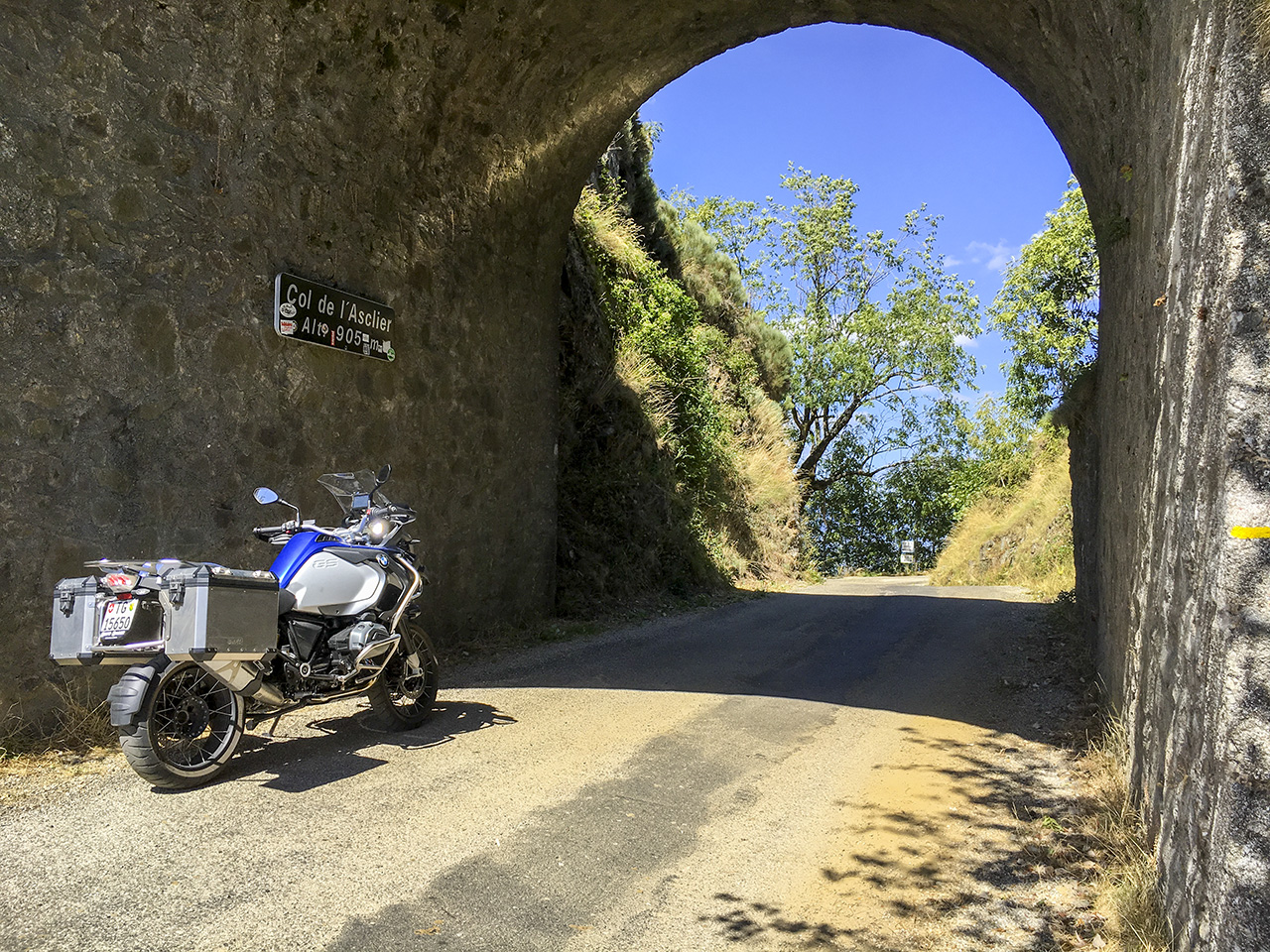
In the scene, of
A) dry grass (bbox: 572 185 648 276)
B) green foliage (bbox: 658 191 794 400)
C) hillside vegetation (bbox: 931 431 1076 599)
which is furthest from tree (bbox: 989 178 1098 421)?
dry grass (bbox: 572 185 648 276)

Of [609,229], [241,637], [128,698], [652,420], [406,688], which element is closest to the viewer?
[128,698]

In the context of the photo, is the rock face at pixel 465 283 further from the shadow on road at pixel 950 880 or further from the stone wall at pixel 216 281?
the shadow on road at pixel 950 880

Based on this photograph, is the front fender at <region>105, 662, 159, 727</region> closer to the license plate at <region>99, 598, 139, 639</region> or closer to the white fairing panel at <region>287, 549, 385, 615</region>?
the license plate at <region>99, 598, 139, 639</region>

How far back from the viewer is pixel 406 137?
7156 mm

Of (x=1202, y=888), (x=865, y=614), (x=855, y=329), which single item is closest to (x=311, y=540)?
(x=1202, y=888)

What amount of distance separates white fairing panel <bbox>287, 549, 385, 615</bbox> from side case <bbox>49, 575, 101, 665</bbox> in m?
0.89

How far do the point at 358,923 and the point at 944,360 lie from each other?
33.6 meters

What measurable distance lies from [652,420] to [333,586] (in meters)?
8.68

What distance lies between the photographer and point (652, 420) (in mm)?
13031

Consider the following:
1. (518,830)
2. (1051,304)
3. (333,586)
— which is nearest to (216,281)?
(333,586)

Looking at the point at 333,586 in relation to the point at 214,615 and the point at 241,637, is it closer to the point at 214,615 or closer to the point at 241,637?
the point at 241,637

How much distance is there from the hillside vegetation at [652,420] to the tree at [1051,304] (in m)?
9.72

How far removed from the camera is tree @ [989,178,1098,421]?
2434cm

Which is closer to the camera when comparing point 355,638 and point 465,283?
point 355,638
